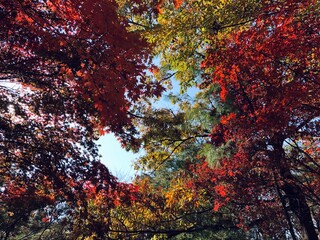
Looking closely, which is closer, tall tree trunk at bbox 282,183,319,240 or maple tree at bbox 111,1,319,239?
maple tree at bbox 111,1,319,239

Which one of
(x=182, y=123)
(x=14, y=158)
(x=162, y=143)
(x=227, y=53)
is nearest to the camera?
(x=14, y=158)

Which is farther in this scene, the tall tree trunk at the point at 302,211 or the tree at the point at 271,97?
the tall tree trunk at the point at 302,211

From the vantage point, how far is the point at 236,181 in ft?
24.5

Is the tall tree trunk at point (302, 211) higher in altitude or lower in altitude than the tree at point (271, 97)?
lower

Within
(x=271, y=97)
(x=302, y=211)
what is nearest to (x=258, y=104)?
(x=271, y=97)

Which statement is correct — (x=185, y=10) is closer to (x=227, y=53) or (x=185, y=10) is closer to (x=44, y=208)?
(x=227, y=53)

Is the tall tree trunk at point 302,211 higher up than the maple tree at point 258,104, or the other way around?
the maple tree at point 258,104

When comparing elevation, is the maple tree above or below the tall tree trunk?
above

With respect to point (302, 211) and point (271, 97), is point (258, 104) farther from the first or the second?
point (302, 211)

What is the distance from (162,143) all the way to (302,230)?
546cm

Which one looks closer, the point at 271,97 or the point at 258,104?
the point at 271,97

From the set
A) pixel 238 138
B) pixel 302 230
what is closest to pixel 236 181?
pixel 238 138

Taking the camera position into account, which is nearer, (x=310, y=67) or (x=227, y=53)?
A: (x=227, y=53)

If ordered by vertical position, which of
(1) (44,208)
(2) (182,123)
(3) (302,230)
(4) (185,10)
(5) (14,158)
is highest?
(4) (185,10)
